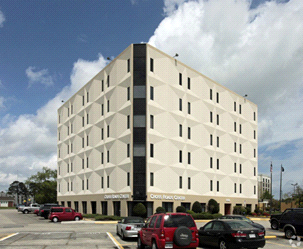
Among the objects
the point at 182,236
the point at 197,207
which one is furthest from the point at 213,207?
the point at 182,236

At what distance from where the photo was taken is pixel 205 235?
62.4 ft

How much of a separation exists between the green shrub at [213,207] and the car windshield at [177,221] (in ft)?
141

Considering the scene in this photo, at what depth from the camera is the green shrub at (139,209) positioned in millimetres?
46562

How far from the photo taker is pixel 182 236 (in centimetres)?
1566

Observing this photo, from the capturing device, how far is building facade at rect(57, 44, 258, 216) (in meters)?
49.8

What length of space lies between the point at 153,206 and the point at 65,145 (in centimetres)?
Result: 3429

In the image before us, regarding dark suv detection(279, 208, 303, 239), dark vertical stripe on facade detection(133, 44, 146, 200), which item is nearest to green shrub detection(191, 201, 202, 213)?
dark vertical stripe on facade detection(133, 44, 146, 200)

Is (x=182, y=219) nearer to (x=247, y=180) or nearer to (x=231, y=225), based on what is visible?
(x=231, y=225)

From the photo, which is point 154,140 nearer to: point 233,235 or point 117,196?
point 117,196

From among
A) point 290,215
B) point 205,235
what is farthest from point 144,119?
point 205,235

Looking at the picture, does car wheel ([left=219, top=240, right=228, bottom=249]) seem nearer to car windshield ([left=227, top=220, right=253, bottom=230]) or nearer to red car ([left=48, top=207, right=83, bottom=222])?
car windshield ([left=227, top=220, right=253, bottom=230])

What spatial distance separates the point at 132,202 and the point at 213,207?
15377mm

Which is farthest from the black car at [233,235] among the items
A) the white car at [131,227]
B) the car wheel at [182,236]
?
the white car at [131,227]

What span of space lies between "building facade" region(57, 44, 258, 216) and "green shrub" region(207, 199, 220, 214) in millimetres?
859
